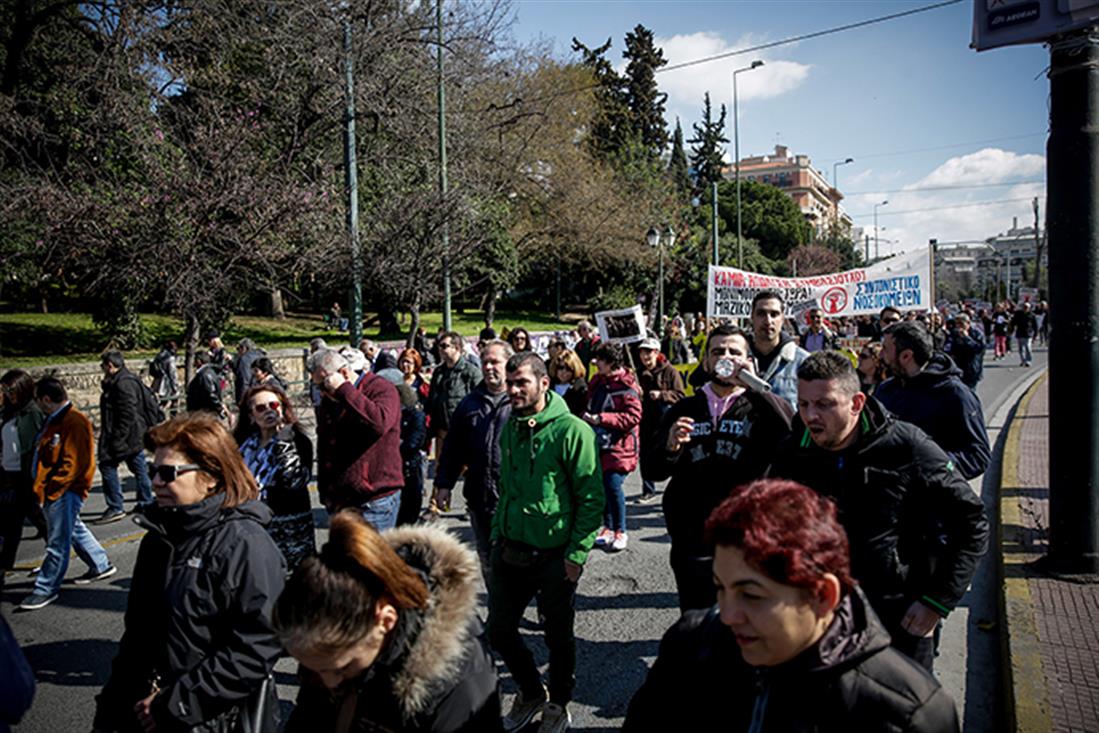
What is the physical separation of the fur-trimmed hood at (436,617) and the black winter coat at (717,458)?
4.89 feet

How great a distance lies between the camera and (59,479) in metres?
5.49

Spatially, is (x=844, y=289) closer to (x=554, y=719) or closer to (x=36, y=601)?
(x=554, y=719)

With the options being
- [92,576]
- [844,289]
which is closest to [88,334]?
[92,576]

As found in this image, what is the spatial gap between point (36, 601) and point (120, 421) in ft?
8.36

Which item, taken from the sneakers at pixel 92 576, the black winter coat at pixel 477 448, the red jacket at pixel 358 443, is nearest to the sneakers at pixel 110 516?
the sneakers at pixel 92 576

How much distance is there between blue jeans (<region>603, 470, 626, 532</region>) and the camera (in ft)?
20.5

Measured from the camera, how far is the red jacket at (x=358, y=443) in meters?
4.50

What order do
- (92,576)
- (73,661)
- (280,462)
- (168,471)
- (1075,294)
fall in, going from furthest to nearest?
(92,576)
(1075,294)
(73,661)
(280,462)
(168,471)

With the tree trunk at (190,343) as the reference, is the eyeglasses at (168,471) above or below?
below

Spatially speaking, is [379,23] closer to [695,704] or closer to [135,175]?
[135,175]

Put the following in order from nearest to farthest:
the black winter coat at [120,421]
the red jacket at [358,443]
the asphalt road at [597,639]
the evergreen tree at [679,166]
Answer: the asphalt road at [597,639] → the red jacket at [358,443] → the black winter coat at [120,421] → the evergreen tree at [679,166]

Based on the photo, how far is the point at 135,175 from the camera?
12.3m

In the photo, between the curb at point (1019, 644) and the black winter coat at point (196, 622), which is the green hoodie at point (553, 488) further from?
the curb at point (1019, 644)

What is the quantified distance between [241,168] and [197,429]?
10.3m
